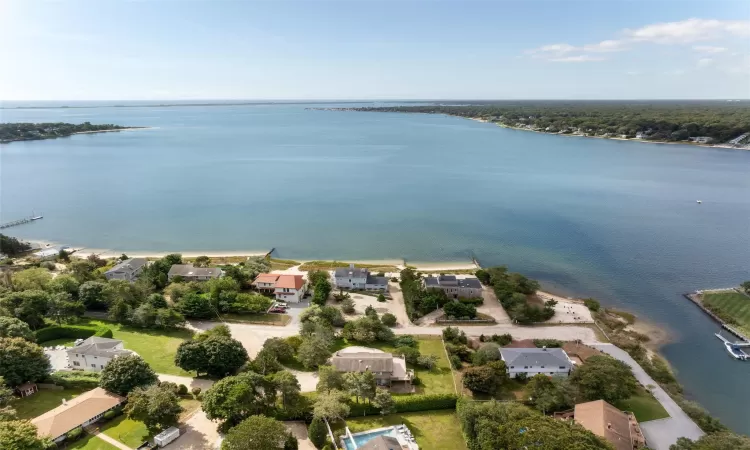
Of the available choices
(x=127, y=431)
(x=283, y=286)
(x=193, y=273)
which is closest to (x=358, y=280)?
(x=283, y=286)

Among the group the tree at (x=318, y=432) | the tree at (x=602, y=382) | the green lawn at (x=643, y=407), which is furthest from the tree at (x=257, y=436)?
the green lawn at (x=643, y=407)

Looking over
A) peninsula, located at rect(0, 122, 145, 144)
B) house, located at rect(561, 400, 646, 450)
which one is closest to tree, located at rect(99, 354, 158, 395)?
house, located at rect(561, 400, 646, 450)

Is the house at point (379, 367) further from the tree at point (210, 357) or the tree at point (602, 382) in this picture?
the tree at point (602, 382)

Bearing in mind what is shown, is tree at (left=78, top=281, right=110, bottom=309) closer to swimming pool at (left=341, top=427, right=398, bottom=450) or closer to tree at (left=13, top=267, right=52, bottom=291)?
Answer: tree at (left=13, top=267, right=52, bottom=291)

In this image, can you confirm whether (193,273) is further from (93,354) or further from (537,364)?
(537,364)

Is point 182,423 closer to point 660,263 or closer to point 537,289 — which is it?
point 537,289
